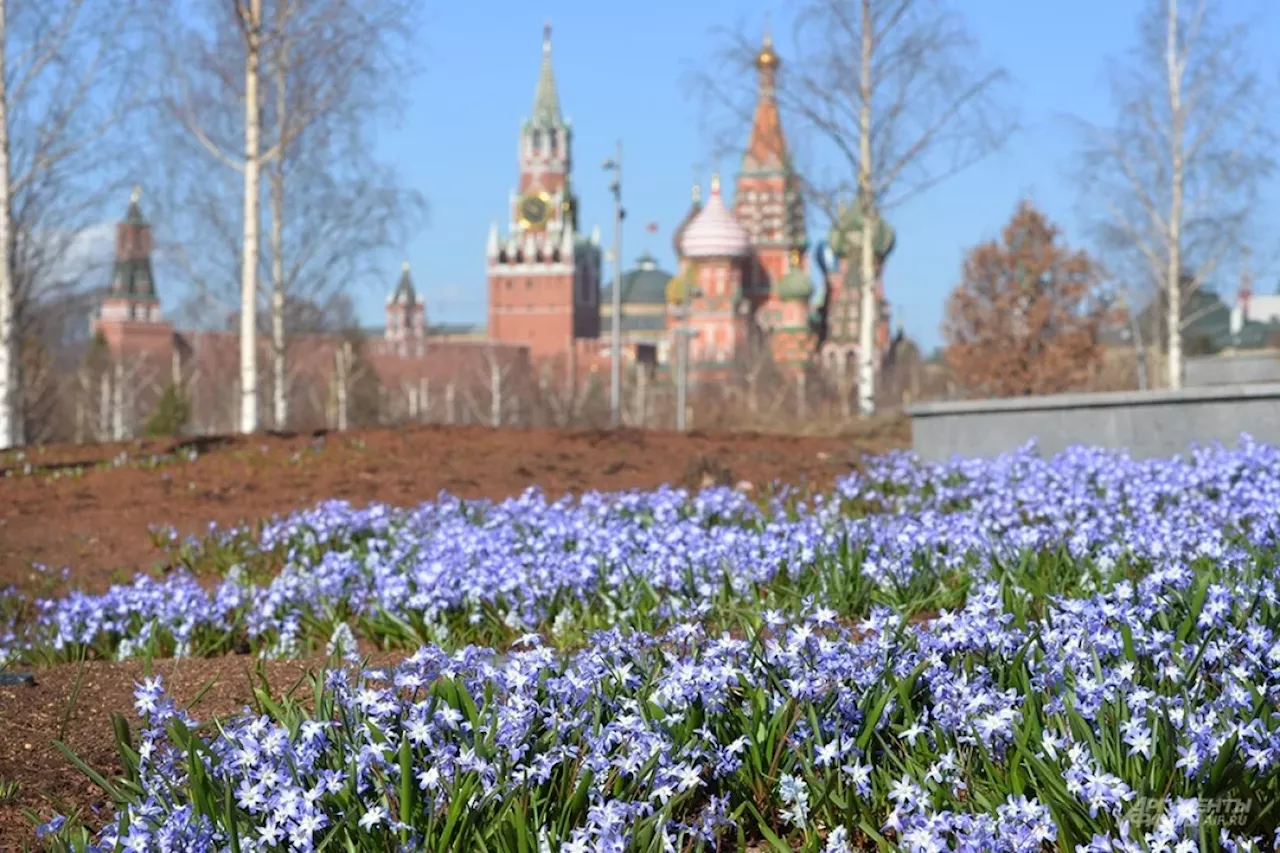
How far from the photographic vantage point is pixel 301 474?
430 inches

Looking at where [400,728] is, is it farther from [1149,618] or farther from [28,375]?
[28,375]

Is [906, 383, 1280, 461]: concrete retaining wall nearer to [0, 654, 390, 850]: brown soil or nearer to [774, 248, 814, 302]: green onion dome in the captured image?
[0, 654, 390, 850]: brown soil

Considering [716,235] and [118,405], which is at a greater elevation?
[716,235]

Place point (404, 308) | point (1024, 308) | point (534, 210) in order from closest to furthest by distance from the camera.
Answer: point (1024, 308) < point (534, 210) < point (404, 308)

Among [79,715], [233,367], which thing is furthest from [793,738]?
[233,367]

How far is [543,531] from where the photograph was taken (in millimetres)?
7164

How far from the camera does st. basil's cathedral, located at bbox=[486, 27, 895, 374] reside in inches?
3844

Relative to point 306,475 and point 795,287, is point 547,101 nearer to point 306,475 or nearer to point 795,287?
point 795,287

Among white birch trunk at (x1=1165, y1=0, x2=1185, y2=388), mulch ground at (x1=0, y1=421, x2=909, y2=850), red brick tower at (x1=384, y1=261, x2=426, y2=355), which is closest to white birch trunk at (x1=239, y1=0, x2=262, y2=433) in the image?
mulch ground at (x1=0, y1=421, x2=909, y2=850)

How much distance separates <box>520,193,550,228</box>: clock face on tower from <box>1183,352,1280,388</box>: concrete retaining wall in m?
127

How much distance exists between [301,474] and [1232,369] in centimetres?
1396

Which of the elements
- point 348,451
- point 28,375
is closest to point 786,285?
point 28,375

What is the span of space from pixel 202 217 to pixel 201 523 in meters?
19.9

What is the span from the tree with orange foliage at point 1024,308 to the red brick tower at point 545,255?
95.3m
